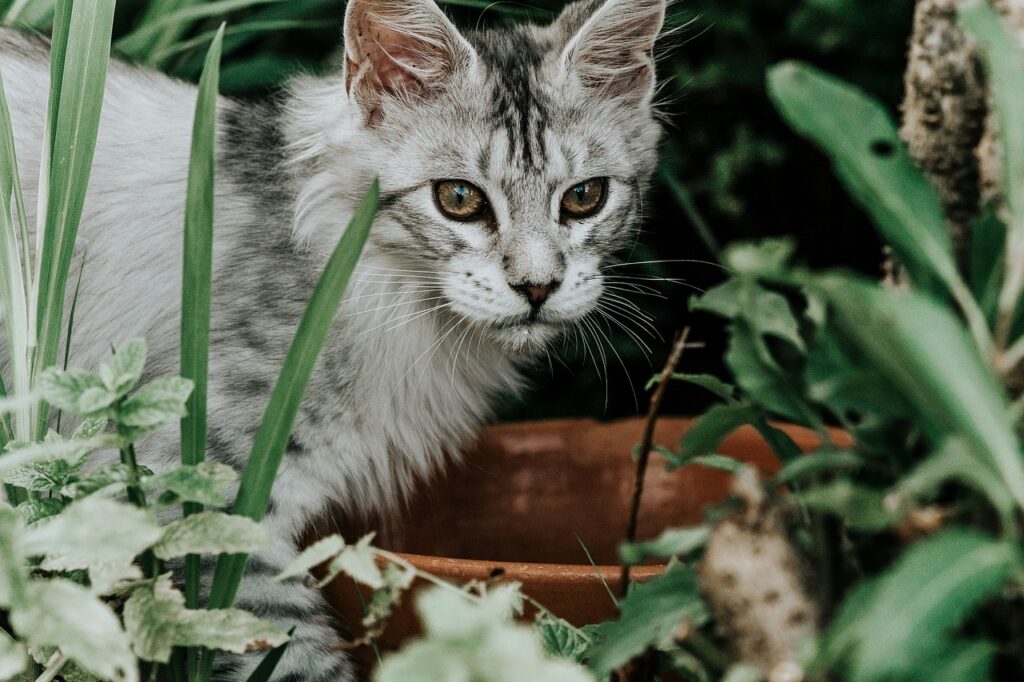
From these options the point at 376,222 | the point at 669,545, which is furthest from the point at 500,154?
the point at 669,545

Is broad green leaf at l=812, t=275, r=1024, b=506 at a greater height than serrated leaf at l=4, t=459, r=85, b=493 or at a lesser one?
greater

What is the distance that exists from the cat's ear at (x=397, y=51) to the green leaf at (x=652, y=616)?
894 mm

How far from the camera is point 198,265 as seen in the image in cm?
101

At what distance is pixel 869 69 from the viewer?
210 cm

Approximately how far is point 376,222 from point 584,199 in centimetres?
32

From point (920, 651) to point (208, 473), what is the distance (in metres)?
0.68

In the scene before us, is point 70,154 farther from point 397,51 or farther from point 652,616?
point 652,616

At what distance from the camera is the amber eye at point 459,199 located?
148 cm

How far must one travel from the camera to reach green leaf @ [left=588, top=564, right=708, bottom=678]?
800 mm

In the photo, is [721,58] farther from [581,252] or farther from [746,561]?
[746,561]

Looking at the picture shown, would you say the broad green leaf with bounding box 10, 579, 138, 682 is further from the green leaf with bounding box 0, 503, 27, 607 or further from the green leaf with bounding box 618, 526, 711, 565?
the green leaf with bounding box 618, 526, 711, 565

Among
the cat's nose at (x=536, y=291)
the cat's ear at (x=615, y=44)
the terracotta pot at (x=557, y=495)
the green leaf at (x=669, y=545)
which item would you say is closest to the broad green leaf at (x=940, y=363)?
the green leaf at (x=669, y=545)

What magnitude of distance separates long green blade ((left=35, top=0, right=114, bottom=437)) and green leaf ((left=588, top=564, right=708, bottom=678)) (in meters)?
0.70

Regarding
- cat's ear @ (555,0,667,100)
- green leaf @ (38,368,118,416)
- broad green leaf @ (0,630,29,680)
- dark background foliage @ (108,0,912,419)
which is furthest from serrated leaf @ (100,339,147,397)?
dark background foliage @ (108,0,912,419)
